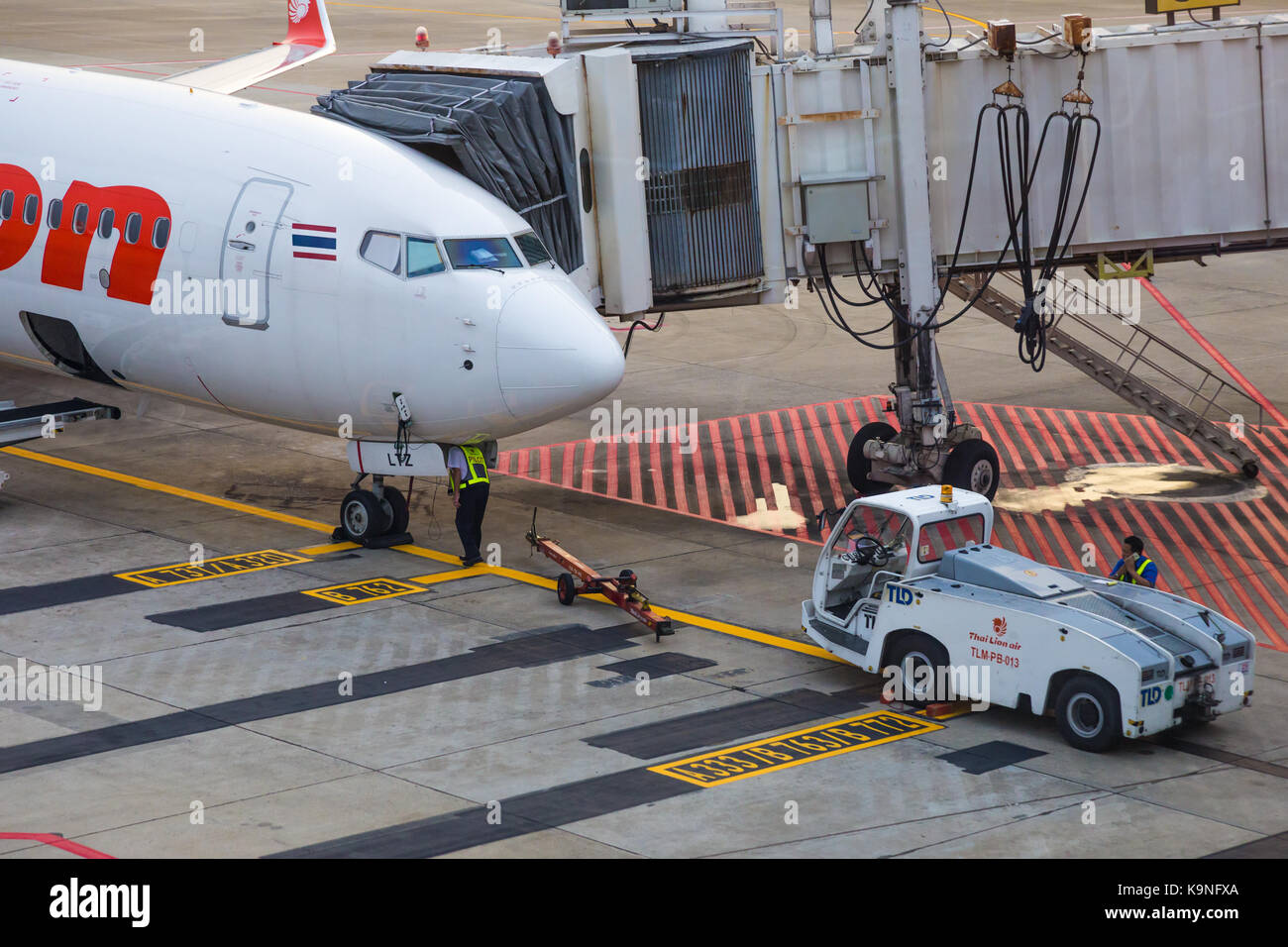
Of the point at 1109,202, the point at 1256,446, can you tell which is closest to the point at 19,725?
the point at 1109,202

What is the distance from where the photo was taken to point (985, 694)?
20469 mm

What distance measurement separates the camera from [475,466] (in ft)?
86.6

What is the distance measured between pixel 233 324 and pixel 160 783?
9.34 meters

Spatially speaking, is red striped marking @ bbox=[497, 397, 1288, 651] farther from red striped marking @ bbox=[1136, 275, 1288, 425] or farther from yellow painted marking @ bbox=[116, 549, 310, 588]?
yellow painted marking @ bbox=[116, 549, 310, 588]

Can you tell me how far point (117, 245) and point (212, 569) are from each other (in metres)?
5.23

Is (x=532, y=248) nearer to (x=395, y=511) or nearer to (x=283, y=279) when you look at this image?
(x=283, y=279)

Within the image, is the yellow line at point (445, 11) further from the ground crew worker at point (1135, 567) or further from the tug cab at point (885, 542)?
the ground crew worker at point (1135, 567)

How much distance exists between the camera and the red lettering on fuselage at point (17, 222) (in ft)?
92.8

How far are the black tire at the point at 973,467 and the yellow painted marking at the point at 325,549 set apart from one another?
32.0 ft

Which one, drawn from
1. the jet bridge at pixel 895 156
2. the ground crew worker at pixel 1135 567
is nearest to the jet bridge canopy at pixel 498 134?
the jet bridge at pixel 895 156

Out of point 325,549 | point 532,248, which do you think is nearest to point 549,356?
point 532,248

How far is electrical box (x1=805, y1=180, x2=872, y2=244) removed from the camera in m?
28.7
